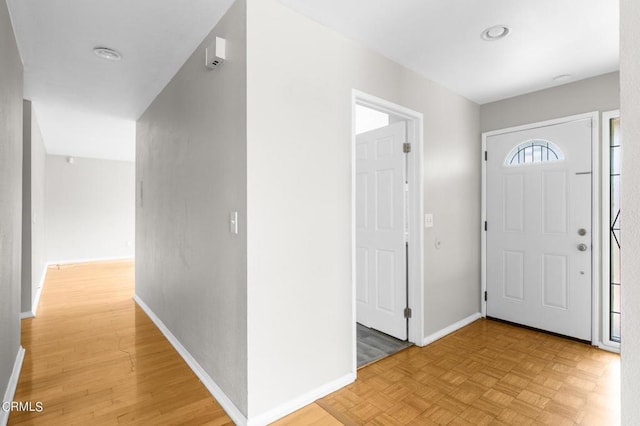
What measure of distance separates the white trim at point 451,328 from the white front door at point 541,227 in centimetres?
23

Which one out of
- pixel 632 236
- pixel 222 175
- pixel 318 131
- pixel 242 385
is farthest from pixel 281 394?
pixel 632 236

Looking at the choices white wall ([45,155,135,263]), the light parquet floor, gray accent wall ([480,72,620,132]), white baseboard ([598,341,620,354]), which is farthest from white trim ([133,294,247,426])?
white wall ([45,155,135,263])

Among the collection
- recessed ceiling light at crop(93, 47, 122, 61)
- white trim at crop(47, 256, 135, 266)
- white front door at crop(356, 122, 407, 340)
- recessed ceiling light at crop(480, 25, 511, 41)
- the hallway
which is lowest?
the hallway

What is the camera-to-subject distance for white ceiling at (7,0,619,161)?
2.01m

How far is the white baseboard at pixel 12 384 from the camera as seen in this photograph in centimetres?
190

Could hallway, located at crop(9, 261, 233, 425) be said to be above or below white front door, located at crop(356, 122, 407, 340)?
below

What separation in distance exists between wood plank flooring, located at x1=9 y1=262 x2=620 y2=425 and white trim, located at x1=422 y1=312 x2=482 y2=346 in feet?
0.20

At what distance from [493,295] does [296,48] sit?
334cm

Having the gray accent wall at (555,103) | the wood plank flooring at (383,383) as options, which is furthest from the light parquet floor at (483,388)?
the gray accent wall at (555,103)

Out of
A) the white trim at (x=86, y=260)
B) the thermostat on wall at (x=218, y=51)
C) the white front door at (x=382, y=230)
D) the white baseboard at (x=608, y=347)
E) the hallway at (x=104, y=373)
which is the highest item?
the thermostat on wall at (x=218, y=51)

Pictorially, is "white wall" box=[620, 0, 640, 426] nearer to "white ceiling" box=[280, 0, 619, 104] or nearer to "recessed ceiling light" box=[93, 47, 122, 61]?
"white ceiling" box=[280, 0, 619, 104]

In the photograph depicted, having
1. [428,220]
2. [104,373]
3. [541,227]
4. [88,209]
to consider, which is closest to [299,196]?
[428,220]

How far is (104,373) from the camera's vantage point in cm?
251

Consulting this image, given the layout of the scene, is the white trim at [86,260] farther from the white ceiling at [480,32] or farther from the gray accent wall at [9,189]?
the white ceiling at [480,32]
